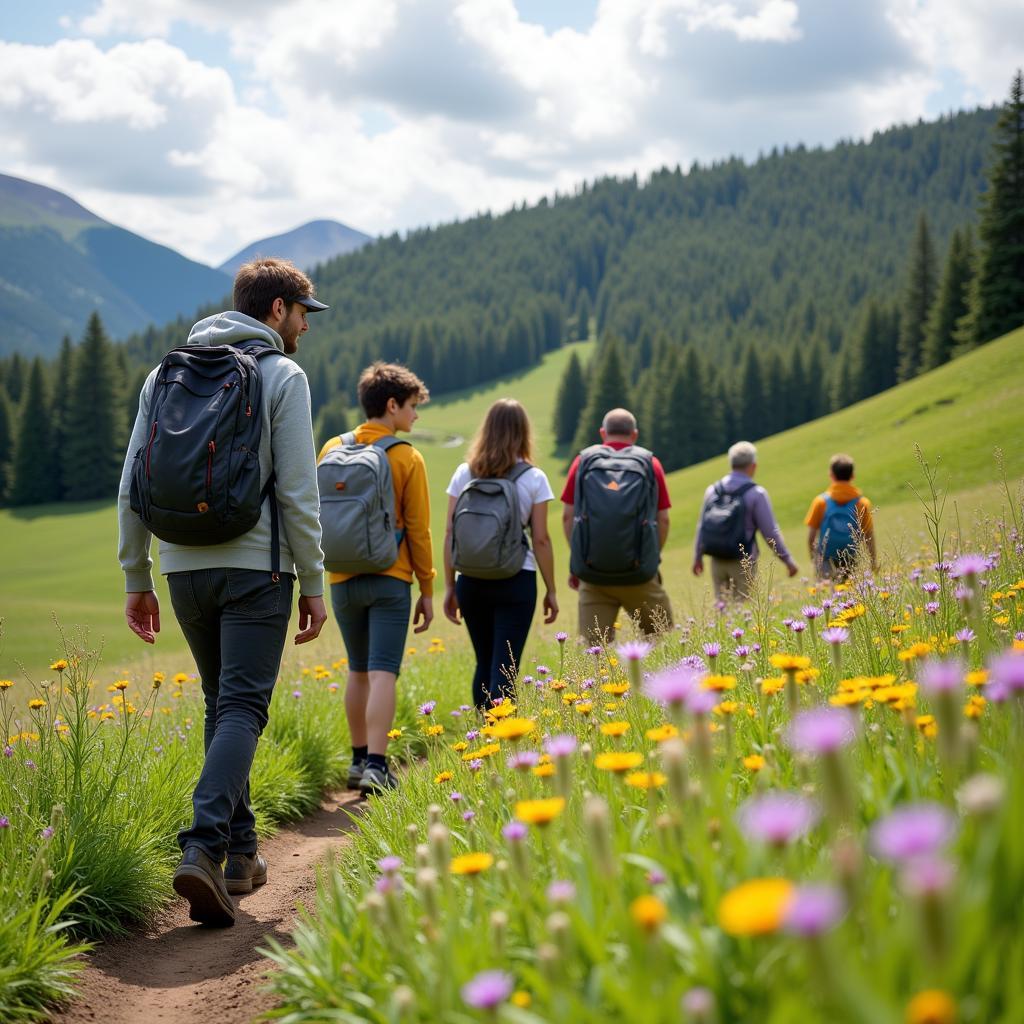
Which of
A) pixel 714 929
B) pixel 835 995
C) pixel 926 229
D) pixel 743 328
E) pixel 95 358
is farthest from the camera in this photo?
pixel 743 328

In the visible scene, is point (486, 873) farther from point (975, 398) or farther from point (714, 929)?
point (975, 398)

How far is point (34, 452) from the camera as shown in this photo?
75.5 m

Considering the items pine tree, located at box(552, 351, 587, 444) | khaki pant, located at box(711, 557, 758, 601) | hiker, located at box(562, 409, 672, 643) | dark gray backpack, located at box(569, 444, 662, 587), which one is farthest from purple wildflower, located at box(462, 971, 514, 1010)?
pine tree, located at box(552, 351, 587, 444)

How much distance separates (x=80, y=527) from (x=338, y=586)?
6503 cm

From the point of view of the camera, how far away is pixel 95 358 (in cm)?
7675

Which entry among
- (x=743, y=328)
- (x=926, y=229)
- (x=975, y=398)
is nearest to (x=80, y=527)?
(x=975, y=398)

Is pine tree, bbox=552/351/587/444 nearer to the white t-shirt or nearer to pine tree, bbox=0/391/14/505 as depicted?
pine tree, bbox=0/391/14/505

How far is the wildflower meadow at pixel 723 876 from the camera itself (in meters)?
1.27

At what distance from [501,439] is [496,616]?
1.24m

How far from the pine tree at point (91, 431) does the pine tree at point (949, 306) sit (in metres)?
59.9

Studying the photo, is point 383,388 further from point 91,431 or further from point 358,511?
point 91,431

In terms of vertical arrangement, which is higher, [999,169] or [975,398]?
[999,169]

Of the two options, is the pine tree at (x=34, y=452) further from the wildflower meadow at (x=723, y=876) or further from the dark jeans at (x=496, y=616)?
the wildflower meadow at (x=723, y=876)

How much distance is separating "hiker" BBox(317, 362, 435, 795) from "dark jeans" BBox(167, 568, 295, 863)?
59.0 inches
